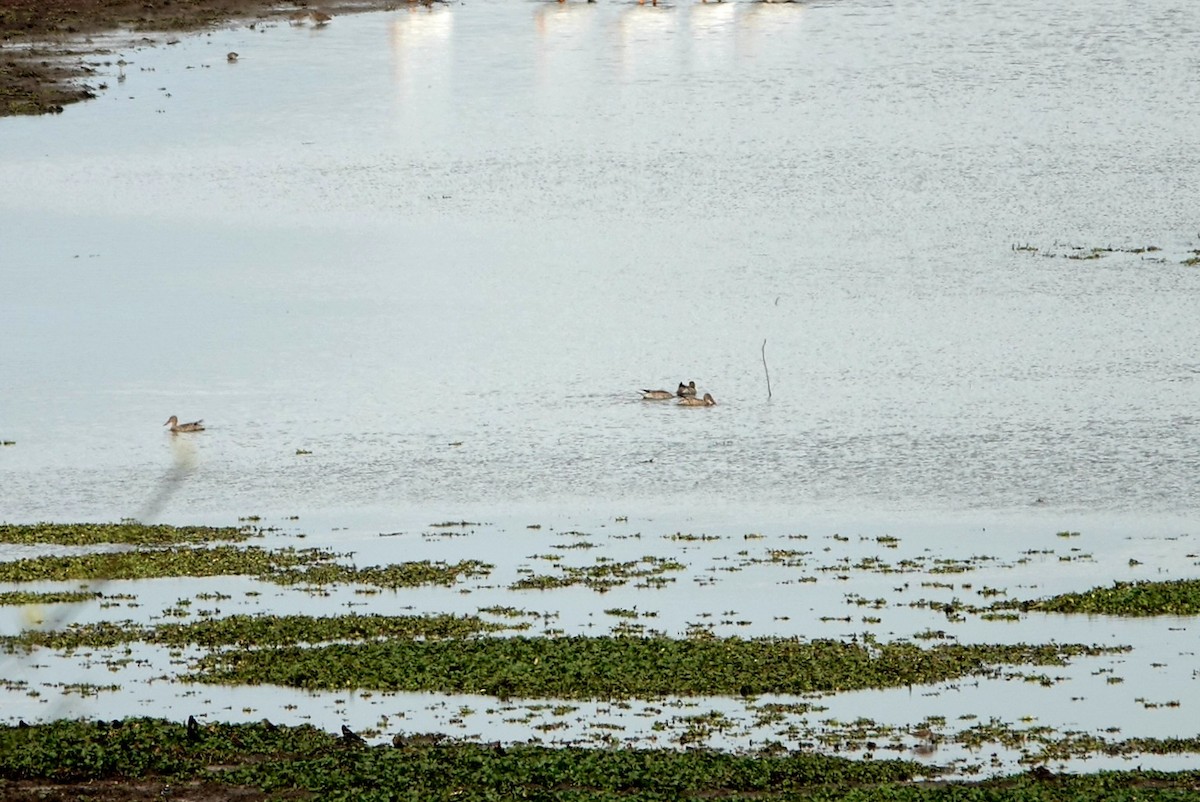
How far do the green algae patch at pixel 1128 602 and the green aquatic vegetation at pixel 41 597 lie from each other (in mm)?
8497

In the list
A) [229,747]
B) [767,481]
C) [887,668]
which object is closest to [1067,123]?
[767,481]

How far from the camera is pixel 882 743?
50.3 feet

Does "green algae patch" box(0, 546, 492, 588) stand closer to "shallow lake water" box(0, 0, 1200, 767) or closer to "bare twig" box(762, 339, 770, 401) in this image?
"shallow lake water" box(0, 0, 1200, 767)

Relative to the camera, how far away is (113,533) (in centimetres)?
2269

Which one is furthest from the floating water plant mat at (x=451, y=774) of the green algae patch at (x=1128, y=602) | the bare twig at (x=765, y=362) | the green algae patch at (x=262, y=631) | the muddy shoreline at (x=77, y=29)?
the muddy shoreline at (x=77, y=29)

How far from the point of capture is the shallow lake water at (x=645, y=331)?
2177 centimetres

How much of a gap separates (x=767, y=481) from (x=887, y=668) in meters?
8.70

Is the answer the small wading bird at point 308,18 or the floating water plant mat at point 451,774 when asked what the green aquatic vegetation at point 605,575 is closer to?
the floating water plant mat at point 451,774

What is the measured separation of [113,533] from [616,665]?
764 cm

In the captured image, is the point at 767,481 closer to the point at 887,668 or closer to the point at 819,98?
the point at 887,668

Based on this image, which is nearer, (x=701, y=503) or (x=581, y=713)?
(x=581, y=713)

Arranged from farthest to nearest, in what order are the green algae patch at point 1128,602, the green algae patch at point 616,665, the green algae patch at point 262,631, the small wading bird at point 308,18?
the small wading bird at point 308,18 → the green algae patch at point 1128,602 → the green algae patch at point 262,631 → the green algae patch at point 616,665

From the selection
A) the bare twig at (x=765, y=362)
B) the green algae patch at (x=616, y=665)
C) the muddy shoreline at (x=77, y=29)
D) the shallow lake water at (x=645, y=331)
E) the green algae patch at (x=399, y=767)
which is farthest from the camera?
the muddy shoreline at (x=77, y=29)

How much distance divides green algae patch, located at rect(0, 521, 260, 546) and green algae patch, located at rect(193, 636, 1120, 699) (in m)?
4.98
